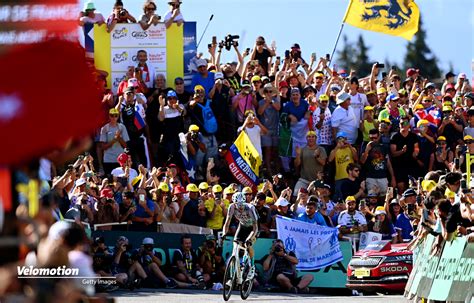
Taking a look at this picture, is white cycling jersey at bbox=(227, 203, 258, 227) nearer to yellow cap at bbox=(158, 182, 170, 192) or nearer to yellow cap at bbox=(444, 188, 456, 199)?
yellow cap at bbox=(158, 182, 170, 192)

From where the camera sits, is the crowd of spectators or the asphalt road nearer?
the asphalt road

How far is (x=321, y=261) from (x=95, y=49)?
660 cm

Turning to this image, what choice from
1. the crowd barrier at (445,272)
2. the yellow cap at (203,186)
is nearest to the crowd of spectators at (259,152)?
the yellow cap at (203,186)

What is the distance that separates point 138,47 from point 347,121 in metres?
4.77

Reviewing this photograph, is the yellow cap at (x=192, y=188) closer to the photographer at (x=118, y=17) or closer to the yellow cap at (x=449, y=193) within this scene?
the photographer at (x=118, y=17)

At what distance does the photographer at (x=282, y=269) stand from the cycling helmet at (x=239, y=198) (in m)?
2.25

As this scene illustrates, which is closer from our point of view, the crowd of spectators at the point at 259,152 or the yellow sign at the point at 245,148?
the crowd of spectators at the point at 259,152

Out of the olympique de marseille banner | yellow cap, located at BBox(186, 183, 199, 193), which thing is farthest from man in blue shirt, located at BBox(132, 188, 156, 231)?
the olympique de marseille banner

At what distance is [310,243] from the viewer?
27672mm

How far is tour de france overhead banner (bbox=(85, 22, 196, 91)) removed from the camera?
2811cm

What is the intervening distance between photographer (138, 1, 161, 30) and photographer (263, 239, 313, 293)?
5.48m

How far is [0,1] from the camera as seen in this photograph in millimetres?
8078

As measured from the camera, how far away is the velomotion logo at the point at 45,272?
10547mm

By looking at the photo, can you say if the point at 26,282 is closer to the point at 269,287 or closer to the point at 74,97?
the point at 74,97
